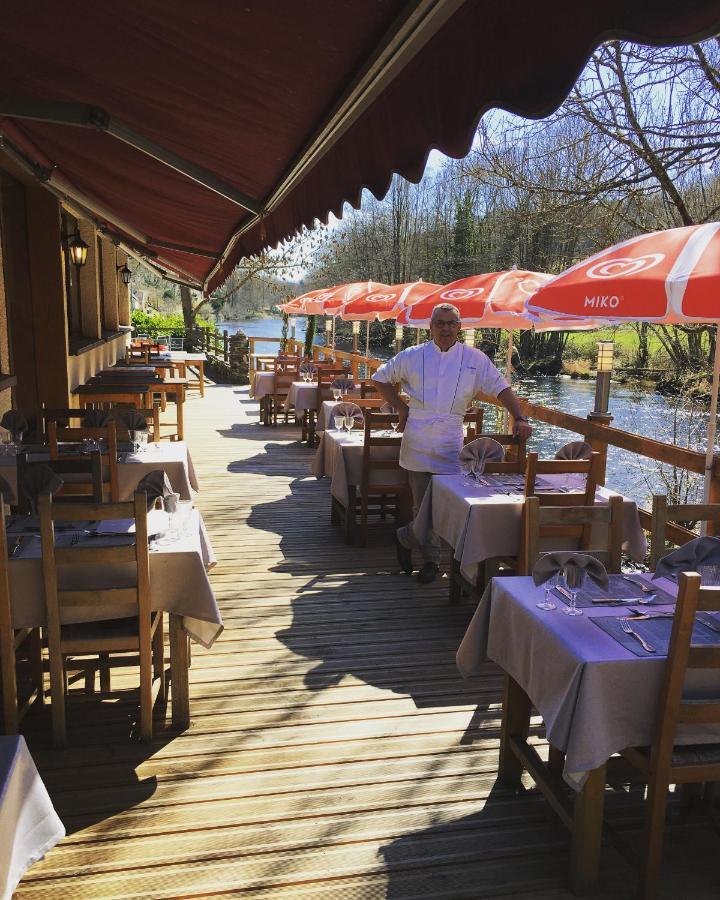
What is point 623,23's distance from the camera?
1121 mm

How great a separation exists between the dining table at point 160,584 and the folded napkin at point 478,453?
6.56 feet

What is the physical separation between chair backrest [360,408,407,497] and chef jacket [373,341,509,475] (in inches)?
32.6

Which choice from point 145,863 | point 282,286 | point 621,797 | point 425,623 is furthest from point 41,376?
point 282,286

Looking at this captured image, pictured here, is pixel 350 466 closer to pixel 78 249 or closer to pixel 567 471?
pixel 567 471

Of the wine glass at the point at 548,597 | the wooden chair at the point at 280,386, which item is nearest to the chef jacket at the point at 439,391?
the wine glass at the point at 548,597

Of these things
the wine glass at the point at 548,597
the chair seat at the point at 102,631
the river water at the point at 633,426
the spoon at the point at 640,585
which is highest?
the wine glass at the point at 548,597

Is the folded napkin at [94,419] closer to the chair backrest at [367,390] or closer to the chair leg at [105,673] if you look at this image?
the chair leg at [105,673]

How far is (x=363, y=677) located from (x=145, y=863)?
5.30 ft

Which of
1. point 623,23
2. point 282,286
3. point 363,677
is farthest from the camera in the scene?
point 282,286

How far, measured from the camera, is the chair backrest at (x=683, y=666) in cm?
223

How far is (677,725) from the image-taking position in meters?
2.39

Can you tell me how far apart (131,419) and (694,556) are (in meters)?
4.17

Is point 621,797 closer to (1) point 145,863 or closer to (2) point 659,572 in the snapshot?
(2) point 659,572

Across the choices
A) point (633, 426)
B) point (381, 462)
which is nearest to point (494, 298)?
point (381, 462)
